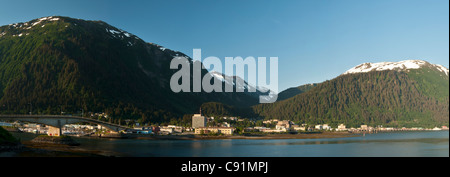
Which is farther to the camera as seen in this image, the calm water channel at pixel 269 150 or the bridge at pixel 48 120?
the bridge at pixel 48 120

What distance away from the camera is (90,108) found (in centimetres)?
19925

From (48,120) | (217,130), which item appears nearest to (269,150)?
(48,120)

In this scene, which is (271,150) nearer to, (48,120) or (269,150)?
(269,150)

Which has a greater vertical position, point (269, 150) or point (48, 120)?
point (48, 120)

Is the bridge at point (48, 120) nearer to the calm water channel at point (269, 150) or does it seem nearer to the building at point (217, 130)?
the calm water channel at point (269, 150)

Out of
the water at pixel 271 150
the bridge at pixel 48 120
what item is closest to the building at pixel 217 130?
the water at pixel 271 150

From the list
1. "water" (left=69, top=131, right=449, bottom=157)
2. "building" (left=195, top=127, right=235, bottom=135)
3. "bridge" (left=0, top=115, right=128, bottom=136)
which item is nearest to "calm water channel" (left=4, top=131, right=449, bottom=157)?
"water" (left=69, top=131, right=449, bottom=157)

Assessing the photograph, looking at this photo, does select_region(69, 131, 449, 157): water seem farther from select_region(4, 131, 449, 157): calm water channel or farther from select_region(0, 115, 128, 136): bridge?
select_region(0, 115, 128, 136): bridge
